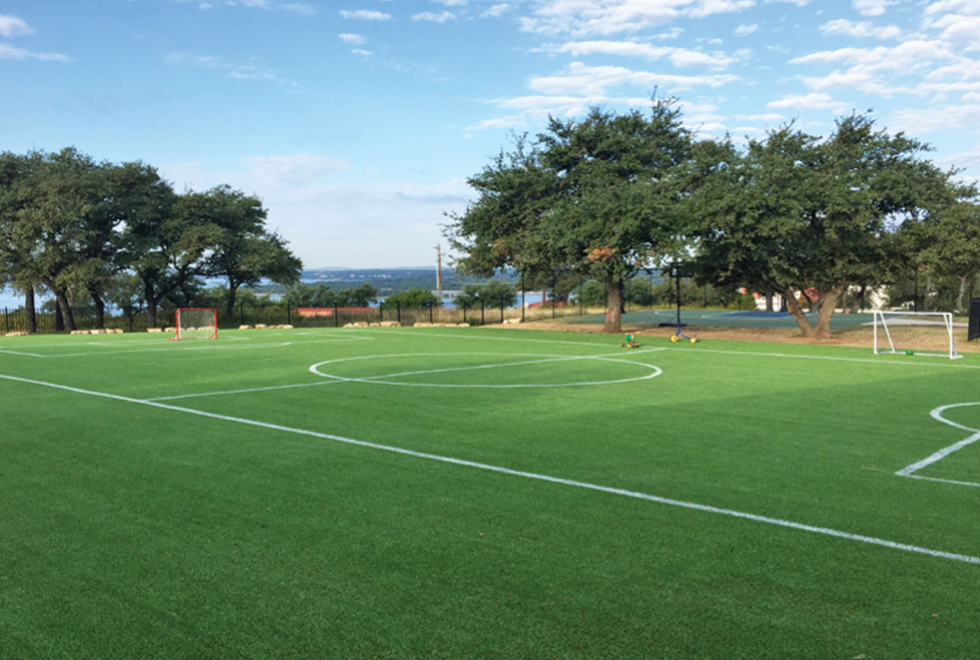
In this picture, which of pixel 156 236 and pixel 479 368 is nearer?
pixel 479 368

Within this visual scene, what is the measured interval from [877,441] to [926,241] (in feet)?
55.6

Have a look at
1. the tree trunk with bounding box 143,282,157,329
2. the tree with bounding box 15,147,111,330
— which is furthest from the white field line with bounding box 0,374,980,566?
the tree trunk with bounding box 143,282,157,329

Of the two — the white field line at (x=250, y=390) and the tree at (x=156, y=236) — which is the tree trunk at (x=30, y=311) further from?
the white field line at (x=250, y=390)

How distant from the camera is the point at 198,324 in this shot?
3139cm

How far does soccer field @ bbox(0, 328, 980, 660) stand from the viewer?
11.6 feet

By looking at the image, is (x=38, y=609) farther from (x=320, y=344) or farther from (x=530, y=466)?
(x=320, y=344)

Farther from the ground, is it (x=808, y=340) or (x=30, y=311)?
(x=30, y=311)

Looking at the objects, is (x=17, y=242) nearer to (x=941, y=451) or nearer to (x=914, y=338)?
(x=914, y=338)

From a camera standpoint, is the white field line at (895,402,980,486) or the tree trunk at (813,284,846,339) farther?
the tree trunk at (813,284,846,339)

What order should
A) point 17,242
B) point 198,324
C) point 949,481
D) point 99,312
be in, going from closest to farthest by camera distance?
point 949,481 < point 198,324 < point 17,242 < point 99,312

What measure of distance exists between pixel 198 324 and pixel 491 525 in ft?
95.5

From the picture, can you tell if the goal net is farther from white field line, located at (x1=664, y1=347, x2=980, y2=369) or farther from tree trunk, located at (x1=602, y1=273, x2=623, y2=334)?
white field line, located at (x1=664, y1=347, x2=980, y2=369)

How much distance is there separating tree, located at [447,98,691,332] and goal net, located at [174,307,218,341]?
10.7 metres

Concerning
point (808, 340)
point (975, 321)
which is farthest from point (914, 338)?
point (808, 340)
